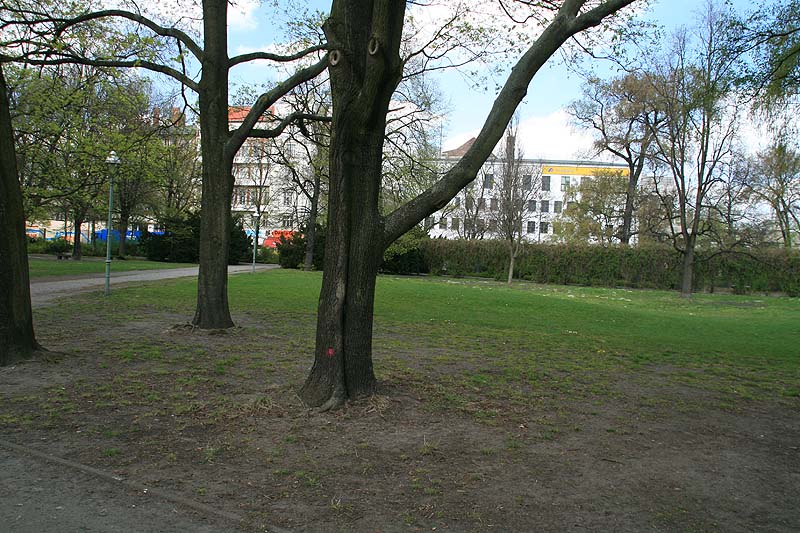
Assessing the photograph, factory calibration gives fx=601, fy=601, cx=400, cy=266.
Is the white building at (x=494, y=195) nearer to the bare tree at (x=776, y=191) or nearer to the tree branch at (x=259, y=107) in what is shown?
the bare tree at (x=776, y=191)

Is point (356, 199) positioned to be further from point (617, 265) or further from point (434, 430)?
point (617, 265)

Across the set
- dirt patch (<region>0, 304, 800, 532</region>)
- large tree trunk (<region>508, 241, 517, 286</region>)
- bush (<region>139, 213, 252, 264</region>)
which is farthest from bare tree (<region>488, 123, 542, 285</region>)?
dirt patch (<region>0, 304, 800, 532</region>)

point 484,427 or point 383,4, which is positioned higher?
point 383,4

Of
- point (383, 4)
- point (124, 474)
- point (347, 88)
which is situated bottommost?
point (124, 474)

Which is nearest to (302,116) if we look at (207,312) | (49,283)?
(207,312)

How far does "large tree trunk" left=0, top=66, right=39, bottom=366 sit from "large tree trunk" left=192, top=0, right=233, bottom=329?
11.2 feet

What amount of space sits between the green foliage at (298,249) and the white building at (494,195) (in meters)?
8.32

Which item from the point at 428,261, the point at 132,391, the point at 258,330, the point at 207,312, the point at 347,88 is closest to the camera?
the point at 347,88

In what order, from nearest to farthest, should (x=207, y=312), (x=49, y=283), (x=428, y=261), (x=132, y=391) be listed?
(x=132, y=391) < (x=207, y=312) < (x=49, y=283) < (x=428, y=261)

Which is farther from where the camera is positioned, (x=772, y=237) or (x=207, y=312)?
(x=772, y=237)

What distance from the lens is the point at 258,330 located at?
11508 mm

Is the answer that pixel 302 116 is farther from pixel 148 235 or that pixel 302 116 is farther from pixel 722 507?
pixel 148 235

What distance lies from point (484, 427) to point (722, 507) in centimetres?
213

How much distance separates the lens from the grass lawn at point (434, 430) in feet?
12.8
